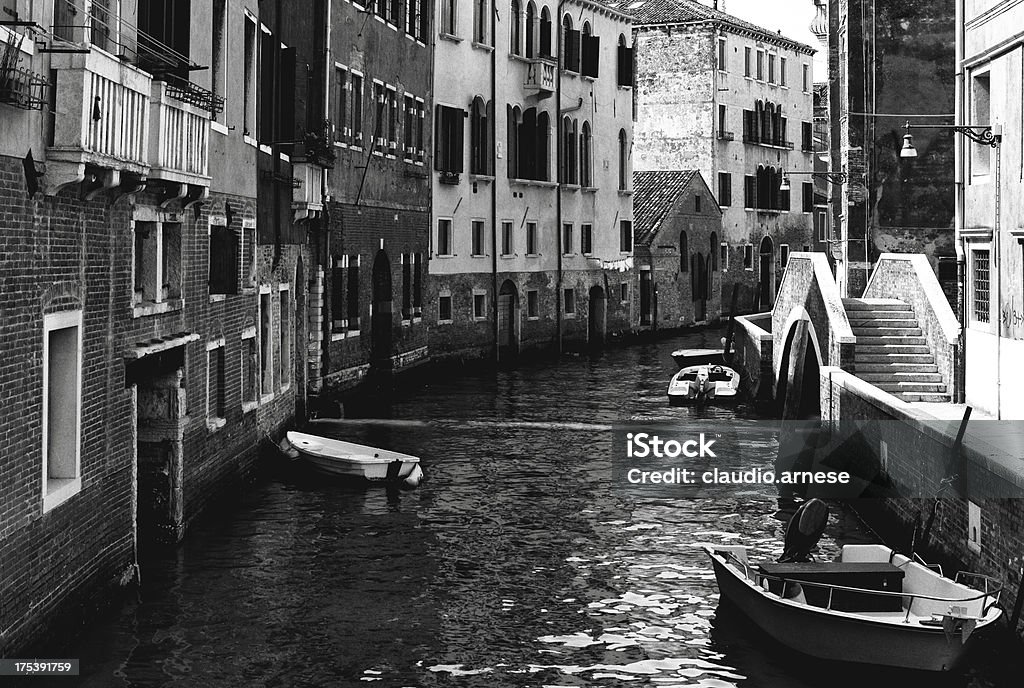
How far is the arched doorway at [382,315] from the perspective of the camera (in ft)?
95.0

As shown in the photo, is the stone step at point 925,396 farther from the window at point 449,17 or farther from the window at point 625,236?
the window at point 625,236

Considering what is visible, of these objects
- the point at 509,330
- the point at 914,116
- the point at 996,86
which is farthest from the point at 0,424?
the point at 509,330

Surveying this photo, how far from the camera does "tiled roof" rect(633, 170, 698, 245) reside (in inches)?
1859

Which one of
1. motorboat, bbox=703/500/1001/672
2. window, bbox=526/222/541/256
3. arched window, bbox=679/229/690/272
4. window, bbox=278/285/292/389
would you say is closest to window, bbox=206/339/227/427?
window, bbox=278/285/292/389

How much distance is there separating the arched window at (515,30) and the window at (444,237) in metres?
6.34

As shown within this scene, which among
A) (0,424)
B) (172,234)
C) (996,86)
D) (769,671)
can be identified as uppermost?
(996,86)

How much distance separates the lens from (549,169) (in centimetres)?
3928

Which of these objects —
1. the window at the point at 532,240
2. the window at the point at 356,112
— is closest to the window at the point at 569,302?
the window at the point at 532,240

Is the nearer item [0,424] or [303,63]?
[0,424]

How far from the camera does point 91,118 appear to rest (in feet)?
31.6

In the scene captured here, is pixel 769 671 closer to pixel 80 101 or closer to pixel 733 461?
pixel 80 101

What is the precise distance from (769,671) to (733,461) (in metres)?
10.6

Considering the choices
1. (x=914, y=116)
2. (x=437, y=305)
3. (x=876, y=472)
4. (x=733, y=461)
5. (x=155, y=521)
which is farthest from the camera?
(x=437, y=305)

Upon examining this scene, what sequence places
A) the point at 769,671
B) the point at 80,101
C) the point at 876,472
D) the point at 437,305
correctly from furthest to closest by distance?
the point at 437,305, the point at 876,472, the point at 769,671, the point at 80,101
